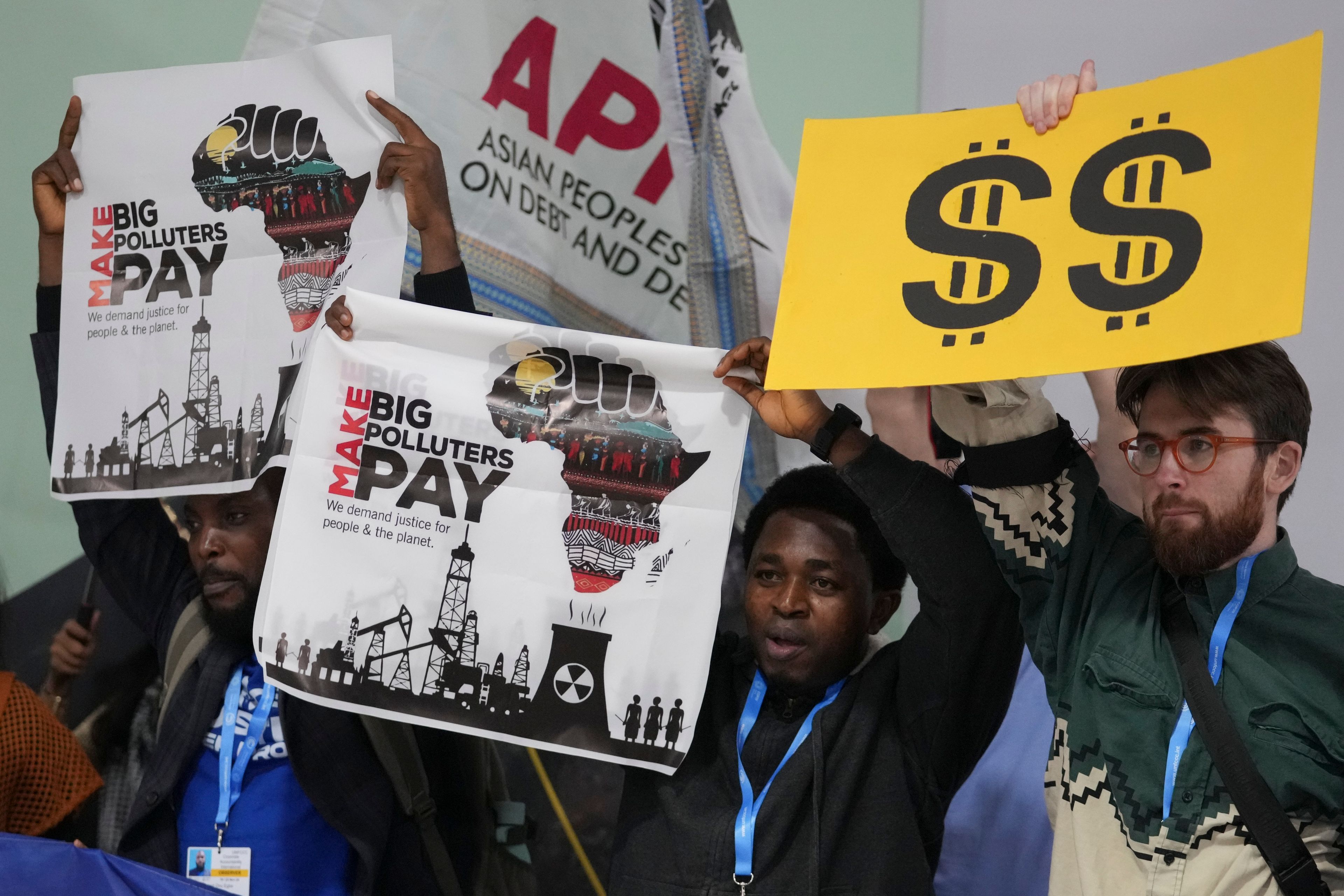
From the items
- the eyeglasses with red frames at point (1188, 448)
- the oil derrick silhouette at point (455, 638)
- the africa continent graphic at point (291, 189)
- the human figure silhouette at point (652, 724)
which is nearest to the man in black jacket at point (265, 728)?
the africa continent graphic at point (291, 189)

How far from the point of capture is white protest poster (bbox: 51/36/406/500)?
2.00 m

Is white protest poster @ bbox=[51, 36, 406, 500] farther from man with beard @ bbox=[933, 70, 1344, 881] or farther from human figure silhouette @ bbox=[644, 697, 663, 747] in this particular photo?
man with beard @ bbox=[933, 70, 1344, 881]

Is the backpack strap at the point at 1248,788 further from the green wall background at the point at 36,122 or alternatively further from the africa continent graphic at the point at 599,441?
the green wall background at the point at 36,122

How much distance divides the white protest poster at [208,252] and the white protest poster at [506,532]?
0.52ft

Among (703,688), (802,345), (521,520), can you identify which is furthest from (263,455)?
(802,345)

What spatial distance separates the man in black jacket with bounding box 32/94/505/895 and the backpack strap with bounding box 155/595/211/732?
0.01 metres

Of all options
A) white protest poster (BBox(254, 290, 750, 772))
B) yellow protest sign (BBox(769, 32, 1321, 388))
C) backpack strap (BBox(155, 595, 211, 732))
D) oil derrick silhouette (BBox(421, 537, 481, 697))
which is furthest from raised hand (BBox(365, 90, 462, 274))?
backpack strap (BBox(155, 595, 211, 732))

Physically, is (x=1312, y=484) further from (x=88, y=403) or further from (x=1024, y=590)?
(x=88, y=403)

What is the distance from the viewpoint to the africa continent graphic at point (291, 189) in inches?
78.9

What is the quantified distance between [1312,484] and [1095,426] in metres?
0.47

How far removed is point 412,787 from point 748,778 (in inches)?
24.5

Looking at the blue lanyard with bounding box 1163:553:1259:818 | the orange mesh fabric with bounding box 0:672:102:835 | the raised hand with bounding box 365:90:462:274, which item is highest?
the raised hand with bounding box 365:90:462:274

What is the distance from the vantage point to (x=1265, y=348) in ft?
4.98

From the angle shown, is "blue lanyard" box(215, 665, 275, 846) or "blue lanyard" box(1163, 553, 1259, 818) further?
"blue lanyard" box(215, 665, 275, 846)
